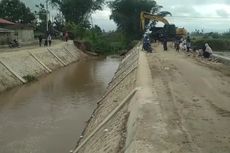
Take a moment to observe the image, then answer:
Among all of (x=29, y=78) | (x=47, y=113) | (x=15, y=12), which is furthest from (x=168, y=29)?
(x=15, y=12)

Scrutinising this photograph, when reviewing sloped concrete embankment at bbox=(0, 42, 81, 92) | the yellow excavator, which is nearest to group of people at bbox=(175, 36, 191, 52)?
the yellow excavator

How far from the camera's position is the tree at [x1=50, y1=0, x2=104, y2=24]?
91.2m

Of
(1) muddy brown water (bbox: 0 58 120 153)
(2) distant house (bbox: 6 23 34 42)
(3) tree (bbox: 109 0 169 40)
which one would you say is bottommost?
(1) muddy brown water (bbox: 0 58 120 153)

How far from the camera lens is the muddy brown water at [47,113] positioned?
1631 cm

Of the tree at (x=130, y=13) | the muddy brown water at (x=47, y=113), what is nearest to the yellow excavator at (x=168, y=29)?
the muddy brown water at (x=47, y=113)

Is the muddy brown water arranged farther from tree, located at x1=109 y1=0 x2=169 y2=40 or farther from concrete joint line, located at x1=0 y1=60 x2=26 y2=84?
tree, located at x1=109 y1=0 x2=169 y2=40

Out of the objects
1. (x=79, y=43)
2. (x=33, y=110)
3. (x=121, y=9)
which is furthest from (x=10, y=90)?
(x=121, y=9)

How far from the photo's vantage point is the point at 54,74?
138ft

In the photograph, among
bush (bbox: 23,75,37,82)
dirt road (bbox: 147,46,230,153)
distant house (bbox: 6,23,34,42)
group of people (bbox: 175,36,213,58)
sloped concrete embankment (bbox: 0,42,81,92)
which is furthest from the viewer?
distant house (bbox: 6,23,34,42)

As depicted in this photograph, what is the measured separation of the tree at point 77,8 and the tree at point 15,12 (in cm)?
715

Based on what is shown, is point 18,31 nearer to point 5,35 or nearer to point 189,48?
point 5,35

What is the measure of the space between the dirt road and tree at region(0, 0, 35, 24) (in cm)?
6862

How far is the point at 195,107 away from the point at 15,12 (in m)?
78.9

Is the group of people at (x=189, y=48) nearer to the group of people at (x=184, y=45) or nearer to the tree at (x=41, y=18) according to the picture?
the group of people at (x=184, y=45)
